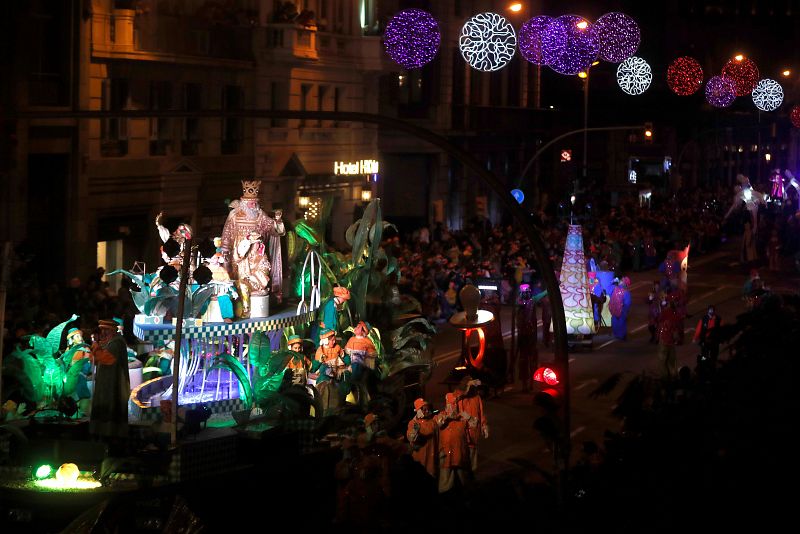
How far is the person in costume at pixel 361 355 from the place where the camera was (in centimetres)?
2019

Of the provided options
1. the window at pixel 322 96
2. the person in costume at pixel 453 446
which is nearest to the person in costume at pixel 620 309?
the person in costume at pixel 453 446

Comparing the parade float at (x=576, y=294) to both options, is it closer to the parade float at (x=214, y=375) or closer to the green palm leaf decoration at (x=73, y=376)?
the parade float at (x=214, y=375)

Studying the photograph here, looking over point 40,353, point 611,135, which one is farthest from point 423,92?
point 40,353

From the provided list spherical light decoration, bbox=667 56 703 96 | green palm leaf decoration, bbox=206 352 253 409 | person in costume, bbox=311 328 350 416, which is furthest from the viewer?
spherical light decoration, bbox=667 56 703 96

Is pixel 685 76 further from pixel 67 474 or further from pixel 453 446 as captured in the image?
pixel 67 474

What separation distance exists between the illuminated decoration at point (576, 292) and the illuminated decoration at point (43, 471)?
14.0 meters

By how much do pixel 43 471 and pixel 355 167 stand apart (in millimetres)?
27823

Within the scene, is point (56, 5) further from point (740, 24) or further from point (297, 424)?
point (740, 24)

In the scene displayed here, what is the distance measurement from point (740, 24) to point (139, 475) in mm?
81088

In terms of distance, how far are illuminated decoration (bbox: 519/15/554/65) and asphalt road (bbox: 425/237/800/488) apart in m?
5.76

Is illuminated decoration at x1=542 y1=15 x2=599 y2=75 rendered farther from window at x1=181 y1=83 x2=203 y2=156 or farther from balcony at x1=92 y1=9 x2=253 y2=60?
window at x1=181 y1=83 x2=203 y2=156

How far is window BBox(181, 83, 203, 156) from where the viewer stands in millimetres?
35250

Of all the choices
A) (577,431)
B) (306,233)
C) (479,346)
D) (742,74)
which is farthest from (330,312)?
(742,74)

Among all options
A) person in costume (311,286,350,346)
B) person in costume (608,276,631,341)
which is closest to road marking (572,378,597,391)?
person in costume (608,276,631,341)
